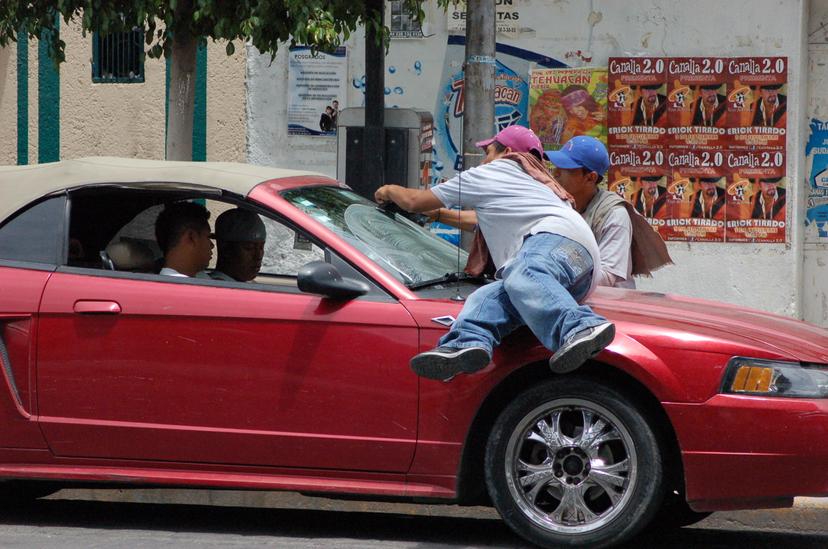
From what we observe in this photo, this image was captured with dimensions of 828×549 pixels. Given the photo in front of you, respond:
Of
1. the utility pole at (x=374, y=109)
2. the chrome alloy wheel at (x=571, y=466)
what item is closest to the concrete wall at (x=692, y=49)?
the utility pole at (x=374, y=109)

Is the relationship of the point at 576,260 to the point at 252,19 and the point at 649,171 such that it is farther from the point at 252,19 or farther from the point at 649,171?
the point at 649,171

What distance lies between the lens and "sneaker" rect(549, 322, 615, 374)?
4.95 meters

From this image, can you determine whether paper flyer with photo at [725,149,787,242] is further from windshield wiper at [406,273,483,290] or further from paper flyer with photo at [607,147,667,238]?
windshield wiper at [406,273,483,290]

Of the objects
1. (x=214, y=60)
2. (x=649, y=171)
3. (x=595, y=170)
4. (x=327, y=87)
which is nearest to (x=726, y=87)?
(x=649, y=171)

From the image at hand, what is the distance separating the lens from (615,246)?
22.1ft

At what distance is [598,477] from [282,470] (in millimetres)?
1244

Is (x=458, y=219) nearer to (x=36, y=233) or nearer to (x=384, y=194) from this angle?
(x=384, y=194)

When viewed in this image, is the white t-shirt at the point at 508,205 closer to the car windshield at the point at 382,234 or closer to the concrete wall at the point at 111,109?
the car windshield at the point at 382,234

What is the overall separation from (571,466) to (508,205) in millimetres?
1125

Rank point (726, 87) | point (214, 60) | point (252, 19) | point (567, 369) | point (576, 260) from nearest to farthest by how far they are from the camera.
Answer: point (567, 369) → point (576, 260) → point (252, 19) → point (726, 87) → point (214, 60)

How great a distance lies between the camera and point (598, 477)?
5.22 metres

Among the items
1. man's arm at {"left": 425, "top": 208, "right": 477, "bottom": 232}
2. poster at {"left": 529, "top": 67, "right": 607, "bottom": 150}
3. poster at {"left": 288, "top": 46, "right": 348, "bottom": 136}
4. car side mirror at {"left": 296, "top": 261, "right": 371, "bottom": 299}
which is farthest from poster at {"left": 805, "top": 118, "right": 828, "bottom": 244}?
car side mirror at {"left": 296, "top": 261, "right": 371, "bottom": 299}

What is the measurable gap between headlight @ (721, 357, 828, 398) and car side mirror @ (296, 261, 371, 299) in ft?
4.74

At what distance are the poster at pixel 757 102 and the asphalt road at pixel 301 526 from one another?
556cm
